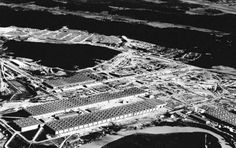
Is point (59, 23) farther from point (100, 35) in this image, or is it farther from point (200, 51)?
point (200, 51)

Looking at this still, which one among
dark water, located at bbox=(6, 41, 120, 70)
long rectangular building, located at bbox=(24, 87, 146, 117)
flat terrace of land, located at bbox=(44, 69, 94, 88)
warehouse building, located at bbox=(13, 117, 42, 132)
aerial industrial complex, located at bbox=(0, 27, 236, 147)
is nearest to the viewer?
warehouse building, located at bbox=(13, 117, 42, 132)

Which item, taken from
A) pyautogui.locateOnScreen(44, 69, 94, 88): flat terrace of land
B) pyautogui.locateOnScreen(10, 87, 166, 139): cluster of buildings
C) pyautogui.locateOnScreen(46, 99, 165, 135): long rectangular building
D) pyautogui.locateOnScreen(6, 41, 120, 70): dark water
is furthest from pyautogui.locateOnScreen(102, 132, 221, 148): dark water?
pyautogui.locateOnScreen(6, 41, 120, 70): dark water

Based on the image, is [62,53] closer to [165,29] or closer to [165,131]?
[165,29]

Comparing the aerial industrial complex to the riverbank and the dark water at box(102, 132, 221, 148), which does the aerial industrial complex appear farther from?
the dark water at box(102, 132, 221, 148)

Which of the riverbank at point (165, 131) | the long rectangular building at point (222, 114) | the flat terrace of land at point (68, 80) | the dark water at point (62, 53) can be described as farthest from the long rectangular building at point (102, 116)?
the dark water at point (62, 53)

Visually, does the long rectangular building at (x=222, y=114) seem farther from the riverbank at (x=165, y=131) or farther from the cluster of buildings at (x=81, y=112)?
the cluster of buildings at (x=81, y=112)

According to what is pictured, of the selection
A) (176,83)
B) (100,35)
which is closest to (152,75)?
(176,83)
